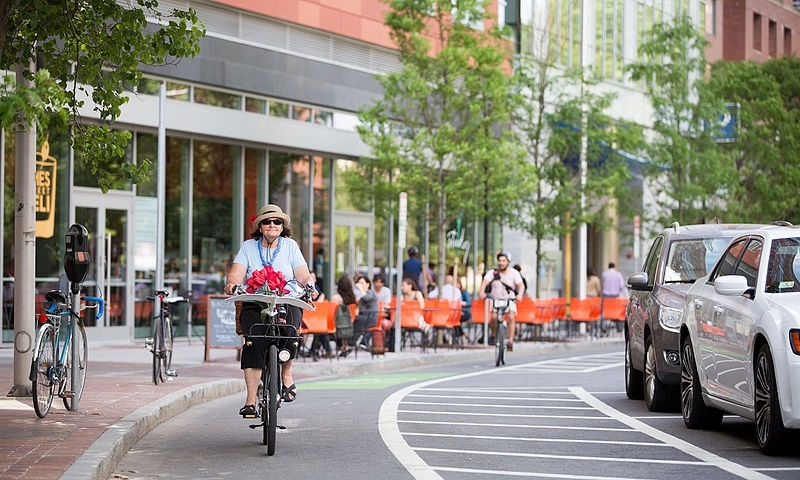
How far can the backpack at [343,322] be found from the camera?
23531 millimetres

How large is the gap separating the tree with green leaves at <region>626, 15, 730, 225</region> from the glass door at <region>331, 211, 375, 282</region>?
806cm

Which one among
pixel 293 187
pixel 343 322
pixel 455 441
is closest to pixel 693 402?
pixel 455 441

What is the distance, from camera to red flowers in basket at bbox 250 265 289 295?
37.3 ft

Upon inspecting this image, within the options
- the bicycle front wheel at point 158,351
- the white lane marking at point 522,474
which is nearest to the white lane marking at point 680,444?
the white lane marking at point 522,474

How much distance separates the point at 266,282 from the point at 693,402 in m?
3.87

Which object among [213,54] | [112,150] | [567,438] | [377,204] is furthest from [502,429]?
[377,204]

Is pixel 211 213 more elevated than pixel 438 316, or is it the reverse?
pixel 211 213

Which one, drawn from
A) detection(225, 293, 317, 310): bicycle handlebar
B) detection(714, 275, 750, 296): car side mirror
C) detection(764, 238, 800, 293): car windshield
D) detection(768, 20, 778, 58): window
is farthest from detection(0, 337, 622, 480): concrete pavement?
detection(768, 20, 778, 58): window

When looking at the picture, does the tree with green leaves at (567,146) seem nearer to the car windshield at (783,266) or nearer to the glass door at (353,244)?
the glass door at (353,244)

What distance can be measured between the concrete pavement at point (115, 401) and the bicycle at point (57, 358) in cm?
17

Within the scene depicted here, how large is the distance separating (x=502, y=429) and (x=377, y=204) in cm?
1833

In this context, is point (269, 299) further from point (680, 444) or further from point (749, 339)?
point (749, 339)

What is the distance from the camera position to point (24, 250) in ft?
46.7

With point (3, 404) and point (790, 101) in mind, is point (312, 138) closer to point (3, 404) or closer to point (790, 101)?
point (3, 404)
